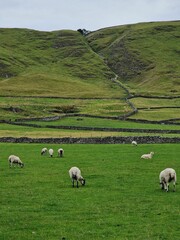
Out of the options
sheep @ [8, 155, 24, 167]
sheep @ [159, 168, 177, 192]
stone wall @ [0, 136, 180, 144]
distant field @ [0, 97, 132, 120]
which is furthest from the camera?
distant field @ [0, 97, 132, 120]

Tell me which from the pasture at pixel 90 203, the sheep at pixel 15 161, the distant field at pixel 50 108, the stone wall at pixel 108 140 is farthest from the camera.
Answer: the distant field at pixel 50 108

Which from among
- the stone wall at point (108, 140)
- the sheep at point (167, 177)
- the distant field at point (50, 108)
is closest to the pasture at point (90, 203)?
the sheep at point (167, 177)

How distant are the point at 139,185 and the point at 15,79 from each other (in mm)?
162780

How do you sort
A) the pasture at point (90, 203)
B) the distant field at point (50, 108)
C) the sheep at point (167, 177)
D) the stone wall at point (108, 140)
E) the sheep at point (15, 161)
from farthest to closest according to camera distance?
the distant field at point (50, 108) → the stone wall at point (108, 140) → the sheep at point (15, 161) → the sheep at point (167, 177) → the pasture at point (90, 203)

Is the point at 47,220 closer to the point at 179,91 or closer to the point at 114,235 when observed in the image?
the point at 114,235

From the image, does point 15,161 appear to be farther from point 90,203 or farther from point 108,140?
point 108,140

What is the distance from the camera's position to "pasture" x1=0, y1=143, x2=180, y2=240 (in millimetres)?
18719

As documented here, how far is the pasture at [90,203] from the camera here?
18719 millimetres

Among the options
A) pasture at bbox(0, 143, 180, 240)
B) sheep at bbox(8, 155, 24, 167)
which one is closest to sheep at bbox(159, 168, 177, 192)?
pasture at bbox(0, 143, 180, 240)

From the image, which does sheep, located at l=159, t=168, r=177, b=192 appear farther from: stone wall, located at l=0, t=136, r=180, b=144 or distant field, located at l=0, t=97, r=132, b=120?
distant field, located at l=0, t=97, r=132, b=120

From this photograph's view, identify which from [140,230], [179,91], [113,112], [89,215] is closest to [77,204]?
[89,215]

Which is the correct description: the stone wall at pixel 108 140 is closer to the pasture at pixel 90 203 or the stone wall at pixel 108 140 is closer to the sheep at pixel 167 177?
the pasture at pixel 90 203

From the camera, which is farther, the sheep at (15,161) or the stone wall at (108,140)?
the stone wall at (108,140)

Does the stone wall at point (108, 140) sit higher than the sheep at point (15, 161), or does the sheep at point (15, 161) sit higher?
the stone wall at point (108, 140)
